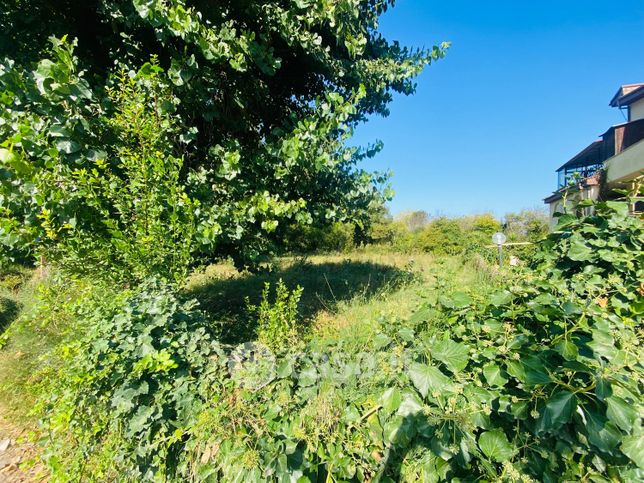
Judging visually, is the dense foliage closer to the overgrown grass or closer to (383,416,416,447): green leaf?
(383,416,416,447): green leaf

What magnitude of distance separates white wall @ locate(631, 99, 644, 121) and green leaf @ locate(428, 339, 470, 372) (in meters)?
23.2

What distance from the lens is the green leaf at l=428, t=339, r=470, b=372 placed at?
4.26 ft

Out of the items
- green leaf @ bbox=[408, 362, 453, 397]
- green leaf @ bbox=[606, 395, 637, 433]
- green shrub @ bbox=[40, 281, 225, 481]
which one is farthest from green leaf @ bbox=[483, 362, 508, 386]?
green shrub @ bbox=[40, 281, 225, 481]

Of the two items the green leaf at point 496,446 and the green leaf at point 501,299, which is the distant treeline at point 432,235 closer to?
the green leaf at point 501,299

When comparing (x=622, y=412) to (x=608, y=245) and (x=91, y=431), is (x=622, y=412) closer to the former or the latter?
(x=608, y=245)

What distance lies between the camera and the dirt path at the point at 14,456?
210cm

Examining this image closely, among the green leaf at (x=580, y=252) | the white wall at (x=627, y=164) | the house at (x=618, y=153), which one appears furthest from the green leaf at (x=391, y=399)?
the white wall at (x=627, y=164)

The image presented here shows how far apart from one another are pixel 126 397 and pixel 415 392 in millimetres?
1475

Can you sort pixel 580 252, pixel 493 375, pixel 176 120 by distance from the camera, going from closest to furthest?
pixel 493 375
pixel 580 252
pixel 176 120

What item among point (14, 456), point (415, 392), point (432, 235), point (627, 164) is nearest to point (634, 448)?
point (415, 392)

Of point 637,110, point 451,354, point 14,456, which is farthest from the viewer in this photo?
point 637,110

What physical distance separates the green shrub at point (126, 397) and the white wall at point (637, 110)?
954 inches

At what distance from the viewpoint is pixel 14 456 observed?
7.66ft

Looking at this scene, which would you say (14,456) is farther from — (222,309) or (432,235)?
(432,235)
